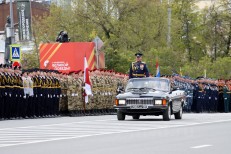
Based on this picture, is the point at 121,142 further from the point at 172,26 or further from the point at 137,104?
the point at 172,26

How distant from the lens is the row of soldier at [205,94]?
41.1 meters

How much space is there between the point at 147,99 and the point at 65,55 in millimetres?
8085

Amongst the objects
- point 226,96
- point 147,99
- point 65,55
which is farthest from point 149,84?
point 226,96

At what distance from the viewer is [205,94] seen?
43.2m

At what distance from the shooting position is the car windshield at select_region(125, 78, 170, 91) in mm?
24750

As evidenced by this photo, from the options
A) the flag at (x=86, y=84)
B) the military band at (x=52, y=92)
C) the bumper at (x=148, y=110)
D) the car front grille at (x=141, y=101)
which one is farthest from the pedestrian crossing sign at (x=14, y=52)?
the car front grille at (x=141, y=101)

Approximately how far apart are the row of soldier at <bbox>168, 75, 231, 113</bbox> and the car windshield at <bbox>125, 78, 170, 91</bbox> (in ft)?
44.4

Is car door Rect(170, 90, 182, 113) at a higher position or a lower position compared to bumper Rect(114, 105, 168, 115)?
higher

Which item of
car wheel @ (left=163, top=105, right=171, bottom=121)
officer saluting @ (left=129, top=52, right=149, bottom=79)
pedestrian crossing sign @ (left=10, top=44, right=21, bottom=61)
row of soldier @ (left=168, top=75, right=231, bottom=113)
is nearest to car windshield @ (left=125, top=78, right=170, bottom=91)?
car wheel @ (left=163, top=105, right=171, bottom=121)

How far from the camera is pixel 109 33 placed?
184ft

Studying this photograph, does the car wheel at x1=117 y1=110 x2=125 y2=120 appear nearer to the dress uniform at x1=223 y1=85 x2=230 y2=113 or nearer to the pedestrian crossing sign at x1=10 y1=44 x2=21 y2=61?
the pedestrian crossing sign at x1=10 y1=44 x2=21 y2=61

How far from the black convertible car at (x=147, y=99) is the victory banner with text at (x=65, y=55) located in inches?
254

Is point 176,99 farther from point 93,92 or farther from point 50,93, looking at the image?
point 93,92

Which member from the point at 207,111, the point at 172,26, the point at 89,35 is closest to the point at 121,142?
the point at 207,111
